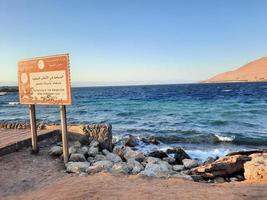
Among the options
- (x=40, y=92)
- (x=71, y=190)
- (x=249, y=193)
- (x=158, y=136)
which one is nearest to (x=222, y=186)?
(x=249, y=193)

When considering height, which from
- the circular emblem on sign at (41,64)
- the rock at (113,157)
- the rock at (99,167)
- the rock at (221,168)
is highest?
the circular emblem on sign at (41,64)

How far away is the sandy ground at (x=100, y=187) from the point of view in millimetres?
5047

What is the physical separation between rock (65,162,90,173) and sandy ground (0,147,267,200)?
0.18m

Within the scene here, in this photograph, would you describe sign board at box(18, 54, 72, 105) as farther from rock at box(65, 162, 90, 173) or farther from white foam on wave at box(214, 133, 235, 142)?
white foam on wave at box(214, 133, 235, 142)

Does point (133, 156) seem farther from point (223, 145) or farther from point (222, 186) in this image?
point (223, 145)

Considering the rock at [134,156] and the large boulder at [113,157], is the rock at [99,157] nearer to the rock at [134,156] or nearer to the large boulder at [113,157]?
the large boulder at [113,157]

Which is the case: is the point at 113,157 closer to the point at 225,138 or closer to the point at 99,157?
the point at 99,157

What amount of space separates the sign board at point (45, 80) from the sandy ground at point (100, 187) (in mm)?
1710

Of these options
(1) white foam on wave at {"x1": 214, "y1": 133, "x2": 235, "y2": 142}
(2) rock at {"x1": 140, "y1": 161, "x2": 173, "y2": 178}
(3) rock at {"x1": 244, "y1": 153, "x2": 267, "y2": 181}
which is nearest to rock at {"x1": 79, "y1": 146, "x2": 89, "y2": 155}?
(2) rock at {"x1": 140, "y1": 161, "x2": 173, "y2": 178}

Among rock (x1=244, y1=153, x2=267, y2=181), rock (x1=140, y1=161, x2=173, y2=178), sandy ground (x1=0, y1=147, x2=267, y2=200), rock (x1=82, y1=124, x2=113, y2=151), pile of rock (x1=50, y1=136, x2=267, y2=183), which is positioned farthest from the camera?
rock (x1=82, y1=124, x2=113, y2=151)

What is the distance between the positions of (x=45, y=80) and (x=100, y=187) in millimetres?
3560

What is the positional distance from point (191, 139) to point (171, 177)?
848 centimetres

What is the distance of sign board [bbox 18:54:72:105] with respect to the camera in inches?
297

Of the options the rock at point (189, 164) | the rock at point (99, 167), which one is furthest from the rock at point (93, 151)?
the rock at point (189, 164)
